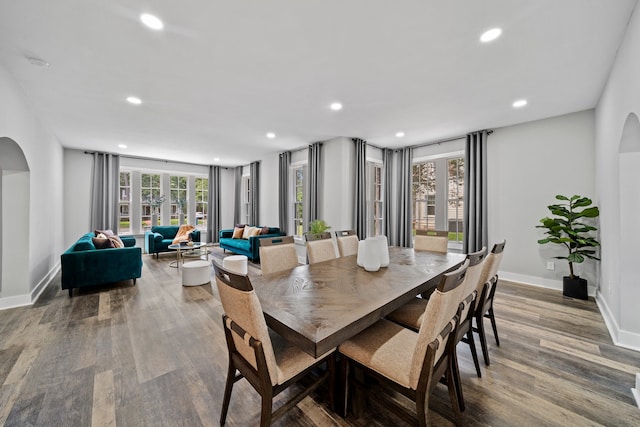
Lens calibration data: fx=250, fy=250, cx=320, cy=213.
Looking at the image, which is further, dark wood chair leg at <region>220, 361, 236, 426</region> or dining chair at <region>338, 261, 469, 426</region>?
dark wood chair leg at <region>220, 361, 236, 426</region>

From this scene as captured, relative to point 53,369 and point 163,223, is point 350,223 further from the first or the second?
point 163,223

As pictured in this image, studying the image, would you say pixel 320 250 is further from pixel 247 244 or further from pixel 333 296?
pixel 247 244

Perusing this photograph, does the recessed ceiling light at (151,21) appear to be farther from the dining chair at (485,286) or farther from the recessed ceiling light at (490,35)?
the dining chair at (485,286)

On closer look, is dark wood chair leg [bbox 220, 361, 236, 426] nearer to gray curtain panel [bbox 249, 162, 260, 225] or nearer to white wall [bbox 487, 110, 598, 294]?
white wall [bbox 487, 110, 598, 294]

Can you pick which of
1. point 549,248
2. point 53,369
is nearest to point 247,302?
point 53,369

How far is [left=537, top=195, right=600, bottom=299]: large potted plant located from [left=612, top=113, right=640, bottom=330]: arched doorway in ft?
3.60

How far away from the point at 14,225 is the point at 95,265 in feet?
3.27

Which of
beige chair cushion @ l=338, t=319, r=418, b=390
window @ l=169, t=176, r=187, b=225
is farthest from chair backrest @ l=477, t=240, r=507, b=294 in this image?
window @ l=169, t=176, r=187, b=225

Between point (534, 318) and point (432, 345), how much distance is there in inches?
107

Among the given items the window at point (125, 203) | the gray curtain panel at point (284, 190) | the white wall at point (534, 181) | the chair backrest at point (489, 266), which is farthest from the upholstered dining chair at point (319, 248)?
the window at point (125, 203)

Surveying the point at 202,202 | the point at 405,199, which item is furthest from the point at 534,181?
the point at 202,202

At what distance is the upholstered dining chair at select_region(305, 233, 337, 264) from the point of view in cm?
267

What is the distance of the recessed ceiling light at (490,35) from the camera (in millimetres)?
1957

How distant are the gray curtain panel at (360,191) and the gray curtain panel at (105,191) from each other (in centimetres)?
612
